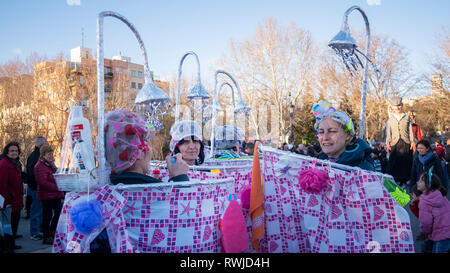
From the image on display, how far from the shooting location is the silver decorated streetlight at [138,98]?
1.92 m

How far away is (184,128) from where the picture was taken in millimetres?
3893

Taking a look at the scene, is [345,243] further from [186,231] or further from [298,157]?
[186,231]

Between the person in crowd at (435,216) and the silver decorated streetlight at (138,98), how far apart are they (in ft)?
10.8

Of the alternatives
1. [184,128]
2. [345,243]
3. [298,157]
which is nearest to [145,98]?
[184,128]

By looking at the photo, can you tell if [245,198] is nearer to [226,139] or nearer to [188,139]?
[188,139]

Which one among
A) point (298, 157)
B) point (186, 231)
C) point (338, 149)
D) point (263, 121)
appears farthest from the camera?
point (263, 121)

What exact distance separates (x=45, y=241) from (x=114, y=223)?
5.00 metres

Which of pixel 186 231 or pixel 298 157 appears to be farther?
pixel 298 157

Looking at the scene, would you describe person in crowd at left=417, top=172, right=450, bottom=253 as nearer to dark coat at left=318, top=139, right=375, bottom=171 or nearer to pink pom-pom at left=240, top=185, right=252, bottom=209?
dark coat at left=318, top=139, right=375, bottom=171

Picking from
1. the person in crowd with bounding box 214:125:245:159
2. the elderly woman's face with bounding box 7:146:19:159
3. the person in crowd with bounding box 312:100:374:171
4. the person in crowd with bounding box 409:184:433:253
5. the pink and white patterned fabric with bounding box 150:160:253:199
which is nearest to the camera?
the person in crowd with bounding box 312:100:374:171

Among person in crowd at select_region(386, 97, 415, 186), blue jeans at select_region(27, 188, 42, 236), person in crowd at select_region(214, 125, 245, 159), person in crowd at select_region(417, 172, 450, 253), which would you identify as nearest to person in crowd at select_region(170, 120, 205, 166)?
person in crowd at select_region(417, 172, 450, 253)

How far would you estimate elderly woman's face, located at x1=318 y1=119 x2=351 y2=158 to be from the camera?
2816 mm

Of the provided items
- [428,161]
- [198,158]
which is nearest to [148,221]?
[198,158]

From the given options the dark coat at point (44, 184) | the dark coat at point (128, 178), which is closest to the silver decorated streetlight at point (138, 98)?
the dark coat at point (128, 178)
